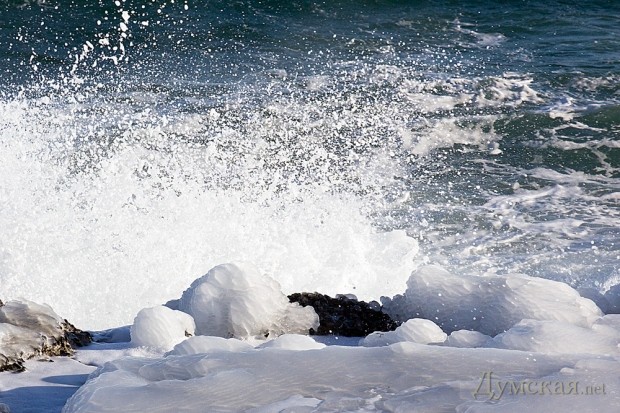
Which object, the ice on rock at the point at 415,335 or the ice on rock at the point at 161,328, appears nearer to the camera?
the ice on rock at the point at 415,335

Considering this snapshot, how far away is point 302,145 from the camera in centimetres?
771

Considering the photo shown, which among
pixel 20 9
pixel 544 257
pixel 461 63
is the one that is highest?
pixel 20 9

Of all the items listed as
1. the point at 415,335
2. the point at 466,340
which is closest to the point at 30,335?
the point at 415,335

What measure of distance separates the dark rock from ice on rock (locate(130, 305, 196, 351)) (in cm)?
47

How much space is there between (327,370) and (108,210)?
3925 millimetres

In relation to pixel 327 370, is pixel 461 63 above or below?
above

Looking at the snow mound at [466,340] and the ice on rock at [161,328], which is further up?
the snow mound at [466,340]

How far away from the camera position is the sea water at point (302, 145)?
5141 mm

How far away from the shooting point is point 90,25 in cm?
1206

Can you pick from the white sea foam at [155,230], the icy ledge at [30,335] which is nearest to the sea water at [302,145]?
the white sea foam at [155,230]

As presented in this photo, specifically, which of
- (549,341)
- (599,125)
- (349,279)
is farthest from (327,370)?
(599,125)

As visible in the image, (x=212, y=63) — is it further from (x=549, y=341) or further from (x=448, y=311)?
(x=549, y=341)

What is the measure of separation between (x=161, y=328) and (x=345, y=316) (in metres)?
0.70

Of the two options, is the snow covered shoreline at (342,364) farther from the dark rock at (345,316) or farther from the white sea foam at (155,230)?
the white sea foam at (155,230)
